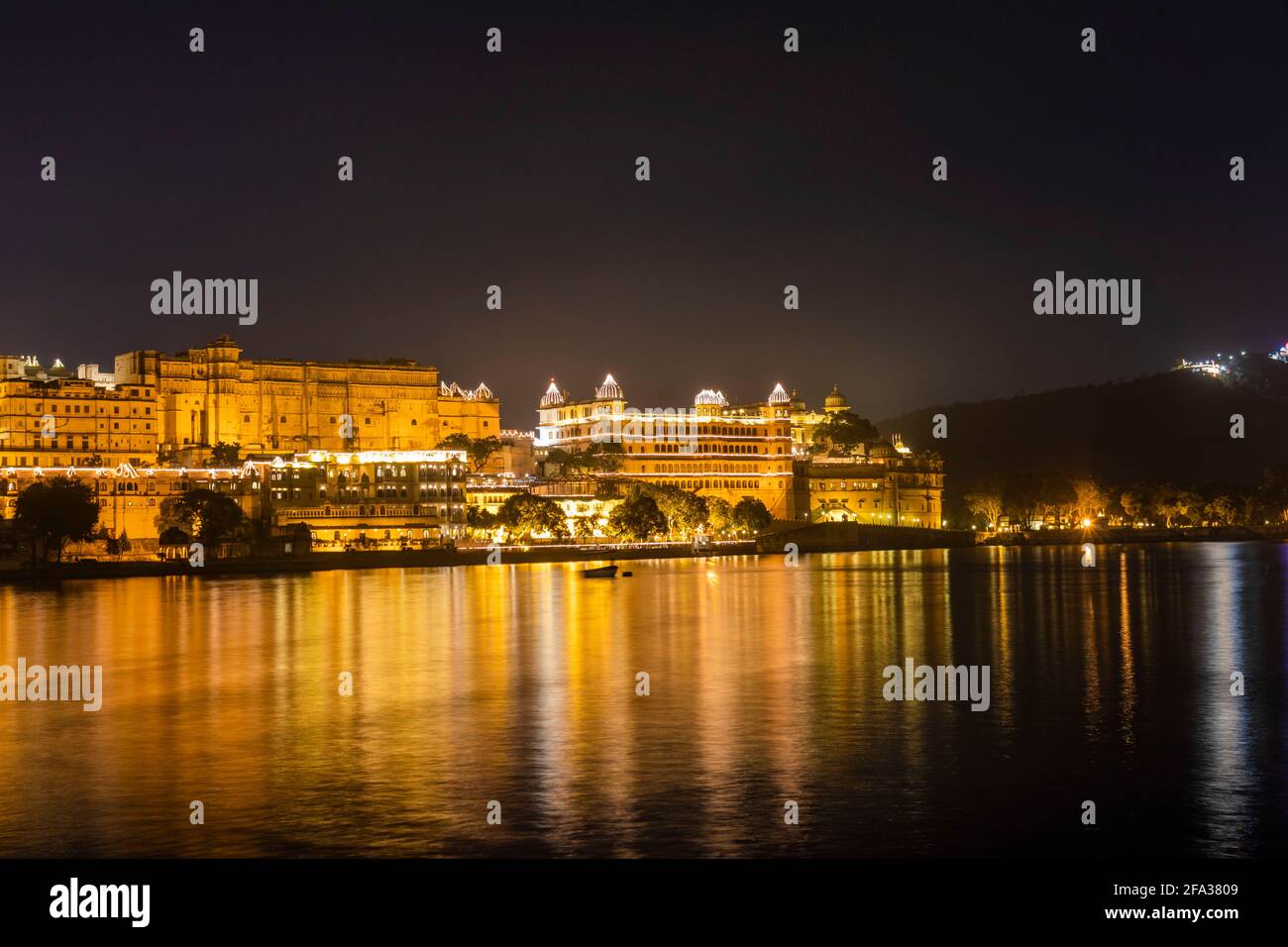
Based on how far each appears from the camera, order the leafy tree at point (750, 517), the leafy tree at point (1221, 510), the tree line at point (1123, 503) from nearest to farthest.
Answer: the leafy tree at point (750, 517) < the tree line at point (1123, 503) < the leafy tree at point (1221, 510)

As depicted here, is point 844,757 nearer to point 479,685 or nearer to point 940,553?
point 479,685

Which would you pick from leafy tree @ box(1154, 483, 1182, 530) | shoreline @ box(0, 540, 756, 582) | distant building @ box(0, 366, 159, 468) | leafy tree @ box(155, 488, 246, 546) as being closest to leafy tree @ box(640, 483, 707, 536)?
shoreline @ box(0, 540, 756, 582)

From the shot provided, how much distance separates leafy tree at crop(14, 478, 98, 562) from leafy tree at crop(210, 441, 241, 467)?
79.4 feet

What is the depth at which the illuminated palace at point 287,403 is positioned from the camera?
A: 128250 mm

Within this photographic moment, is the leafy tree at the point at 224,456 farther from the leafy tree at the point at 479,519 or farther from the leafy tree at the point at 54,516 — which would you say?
the leafy tree at the point at 54,516

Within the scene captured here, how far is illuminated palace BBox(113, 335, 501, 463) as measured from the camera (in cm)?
12825

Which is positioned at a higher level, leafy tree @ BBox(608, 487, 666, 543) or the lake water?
leafy tree @ BBox(608, 487, 666, 543)

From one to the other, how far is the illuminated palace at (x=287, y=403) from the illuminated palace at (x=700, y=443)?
1463 centimetres

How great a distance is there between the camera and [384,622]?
5300 centimetres

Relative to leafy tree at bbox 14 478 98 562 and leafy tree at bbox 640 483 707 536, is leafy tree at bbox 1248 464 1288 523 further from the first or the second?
leafy tree at bbox 14 478 98 562

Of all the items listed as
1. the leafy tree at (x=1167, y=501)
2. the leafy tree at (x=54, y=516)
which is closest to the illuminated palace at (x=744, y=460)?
the leafy tree at (x=1167, y=501)

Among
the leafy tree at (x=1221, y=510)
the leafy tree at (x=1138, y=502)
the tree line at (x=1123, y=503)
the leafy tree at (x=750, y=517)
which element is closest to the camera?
the leafy tree at (x=750, y=517)

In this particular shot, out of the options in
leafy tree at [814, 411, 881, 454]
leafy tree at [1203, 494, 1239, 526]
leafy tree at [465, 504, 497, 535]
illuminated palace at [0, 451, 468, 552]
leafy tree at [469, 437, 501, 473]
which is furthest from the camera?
leafy tree at [814, 411, 881, 454]
